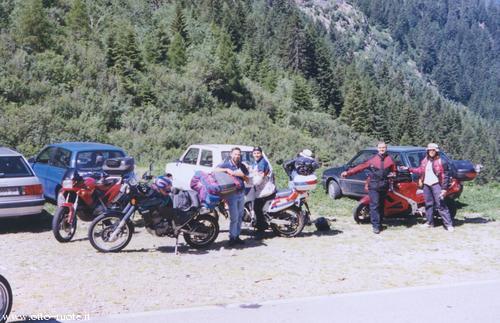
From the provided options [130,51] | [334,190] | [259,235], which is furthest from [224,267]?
[130,51]

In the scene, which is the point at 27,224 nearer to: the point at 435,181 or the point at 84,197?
the point at 84,197

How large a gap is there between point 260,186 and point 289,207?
670mm

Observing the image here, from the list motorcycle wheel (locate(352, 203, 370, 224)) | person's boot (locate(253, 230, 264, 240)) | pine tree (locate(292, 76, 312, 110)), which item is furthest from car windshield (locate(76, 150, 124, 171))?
pine tree (locate(292, 76, 312, 110))

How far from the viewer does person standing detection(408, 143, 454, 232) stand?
10469 mm

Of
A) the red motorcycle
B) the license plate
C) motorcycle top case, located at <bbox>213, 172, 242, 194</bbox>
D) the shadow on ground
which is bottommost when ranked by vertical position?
the shadow on ground

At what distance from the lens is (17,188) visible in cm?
958

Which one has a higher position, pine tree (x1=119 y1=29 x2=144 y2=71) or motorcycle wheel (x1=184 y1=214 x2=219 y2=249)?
pine tree (x1=119 y1=29 x2=144 y2=71)

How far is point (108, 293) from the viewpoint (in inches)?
252

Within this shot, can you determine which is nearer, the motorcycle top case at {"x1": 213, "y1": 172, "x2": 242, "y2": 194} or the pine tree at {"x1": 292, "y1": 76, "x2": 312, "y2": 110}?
the motorcycle top case at {"x1": 213, "y1": 172, "x2": 242, "y2": 194}

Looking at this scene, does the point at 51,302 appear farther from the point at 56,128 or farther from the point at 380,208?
the point at 56,128

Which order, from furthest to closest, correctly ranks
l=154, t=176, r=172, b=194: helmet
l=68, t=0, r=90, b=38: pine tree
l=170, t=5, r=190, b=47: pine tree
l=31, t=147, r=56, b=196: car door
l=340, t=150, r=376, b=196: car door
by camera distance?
l=170, t=5, r=190, b=47: pine tree < l=68, t=0, r=90, b=38: pine tree < l=340, t=150, r=376, b=196: car door < l=31, t=147, r=56, b=196: car door < l=154, t=176, r=172, b=194: helmet

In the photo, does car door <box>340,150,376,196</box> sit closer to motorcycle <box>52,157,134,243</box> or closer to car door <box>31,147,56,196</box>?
motorcycle <box>52,157,134,243</box>

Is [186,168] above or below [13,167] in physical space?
below

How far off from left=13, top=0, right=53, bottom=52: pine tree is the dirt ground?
91.8 ft
